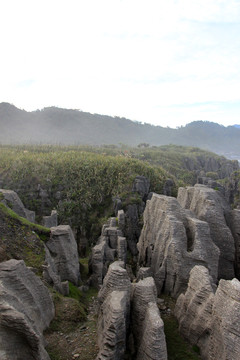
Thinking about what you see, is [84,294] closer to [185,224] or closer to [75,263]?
[75,263]

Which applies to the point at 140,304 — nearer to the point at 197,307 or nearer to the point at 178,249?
the point at 197,307

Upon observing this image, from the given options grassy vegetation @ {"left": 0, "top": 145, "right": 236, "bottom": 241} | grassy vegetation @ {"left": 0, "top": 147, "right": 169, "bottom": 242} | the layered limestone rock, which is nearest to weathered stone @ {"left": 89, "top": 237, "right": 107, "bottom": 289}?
the layered limestone rock

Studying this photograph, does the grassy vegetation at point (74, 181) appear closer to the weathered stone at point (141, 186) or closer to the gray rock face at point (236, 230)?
the weathered stone at point (141, 186)

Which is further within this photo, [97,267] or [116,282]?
[97,267]

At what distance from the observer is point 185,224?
1733 cm

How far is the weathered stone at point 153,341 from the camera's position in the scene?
8.95m

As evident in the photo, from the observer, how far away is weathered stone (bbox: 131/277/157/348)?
10.9 meters

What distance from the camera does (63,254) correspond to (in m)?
18.5

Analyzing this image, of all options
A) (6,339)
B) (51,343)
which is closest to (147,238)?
(51,343)

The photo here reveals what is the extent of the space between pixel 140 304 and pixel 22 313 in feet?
15.7

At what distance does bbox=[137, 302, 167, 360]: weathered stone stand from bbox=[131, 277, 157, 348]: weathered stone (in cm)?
106

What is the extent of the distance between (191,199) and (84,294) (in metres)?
10.7

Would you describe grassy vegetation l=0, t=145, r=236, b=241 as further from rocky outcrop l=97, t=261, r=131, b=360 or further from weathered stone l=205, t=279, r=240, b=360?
weathered stone l=205, t=279, r=240, b=360

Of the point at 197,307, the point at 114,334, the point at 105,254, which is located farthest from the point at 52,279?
the point at 105,254
